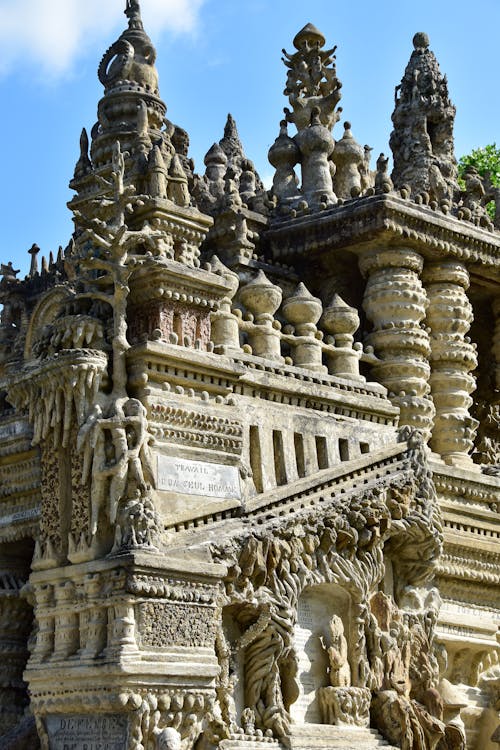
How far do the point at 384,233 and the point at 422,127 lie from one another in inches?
211

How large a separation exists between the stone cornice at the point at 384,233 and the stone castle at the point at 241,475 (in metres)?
0.04

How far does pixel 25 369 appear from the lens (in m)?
16.4

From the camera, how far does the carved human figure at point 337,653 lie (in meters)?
17.1

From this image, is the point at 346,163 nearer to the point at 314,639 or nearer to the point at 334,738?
the point at 314,639

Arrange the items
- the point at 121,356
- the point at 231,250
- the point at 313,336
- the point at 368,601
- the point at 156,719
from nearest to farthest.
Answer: the point at 156,719 → the point at 121,356 → the point at 368,601 → the point at 313,336 → the point at 231,250

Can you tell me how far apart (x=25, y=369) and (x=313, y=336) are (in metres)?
4.35

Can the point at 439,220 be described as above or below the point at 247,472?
above

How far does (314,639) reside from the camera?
17250 mm

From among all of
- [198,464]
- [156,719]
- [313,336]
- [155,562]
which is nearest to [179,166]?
[313,336]

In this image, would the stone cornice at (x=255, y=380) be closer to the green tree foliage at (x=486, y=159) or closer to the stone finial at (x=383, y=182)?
the stone finial at (x=383, y=182)

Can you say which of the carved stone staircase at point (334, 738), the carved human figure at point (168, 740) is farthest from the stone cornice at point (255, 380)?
the carved stone staircase at point (334, 738)

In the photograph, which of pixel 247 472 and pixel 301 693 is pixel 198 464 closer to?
pixel 247 472

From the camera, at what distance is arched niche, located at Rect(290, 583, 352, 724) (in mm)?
16906

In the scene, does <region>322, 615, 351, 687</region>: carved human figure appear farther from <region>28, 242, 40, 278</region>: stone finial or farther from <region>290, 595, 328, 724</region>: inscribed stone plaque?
<region>28, 242, 40, 278</region>: stone finial
